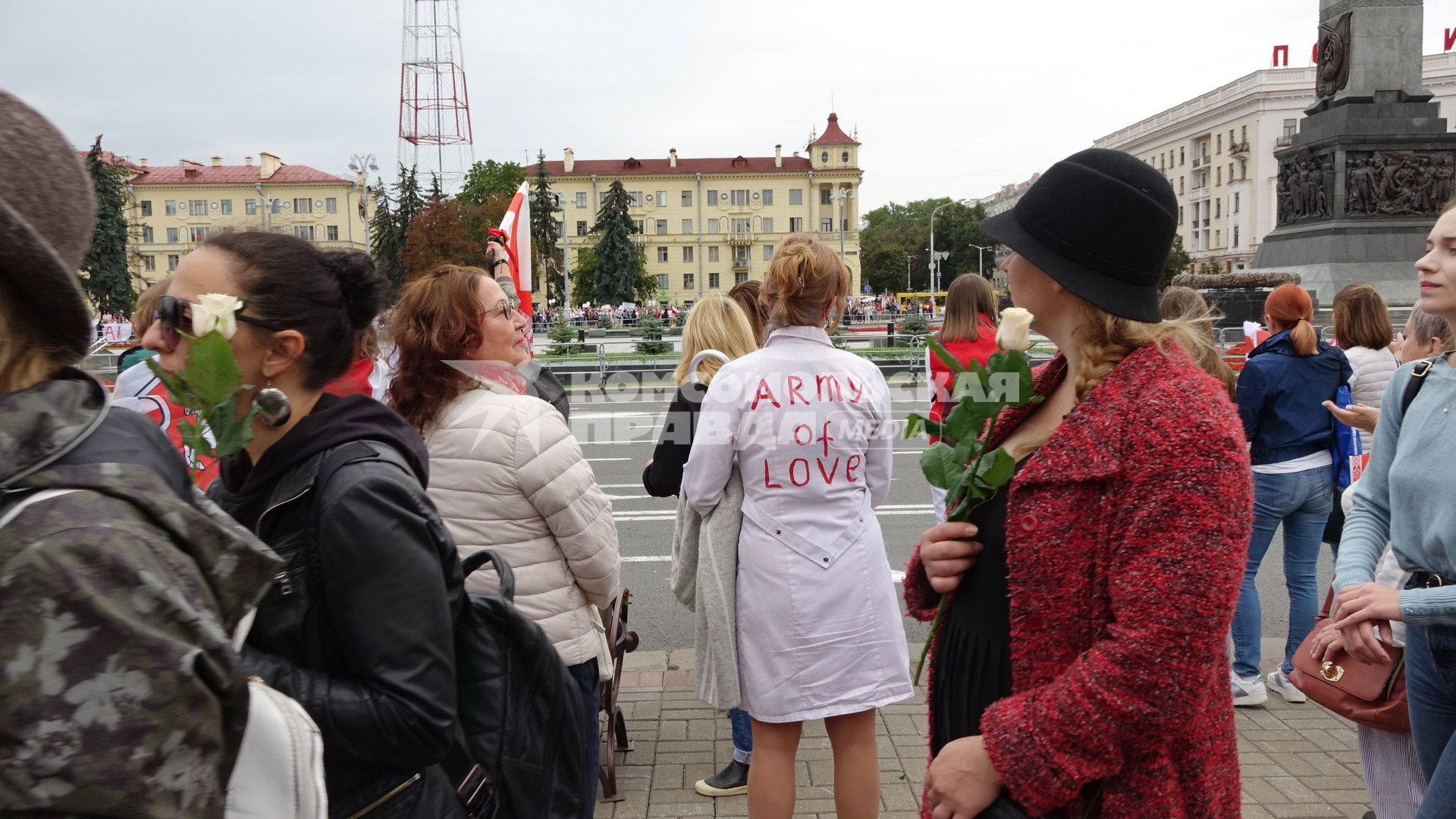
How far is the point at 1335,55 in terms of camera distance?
18.6 m

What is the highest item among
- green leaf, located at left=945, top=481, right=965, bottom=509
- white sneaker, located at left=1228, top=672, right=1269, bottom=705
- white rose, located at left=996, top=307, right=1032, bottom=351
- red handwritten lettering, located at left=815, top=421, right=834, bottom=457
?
white rose, located at left=996, top=307, right=1032, bottom=351

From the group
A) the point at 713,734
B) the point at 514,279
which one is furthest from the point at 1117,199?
the point at 514,279

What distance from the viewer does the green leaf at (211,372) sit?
1.49 m

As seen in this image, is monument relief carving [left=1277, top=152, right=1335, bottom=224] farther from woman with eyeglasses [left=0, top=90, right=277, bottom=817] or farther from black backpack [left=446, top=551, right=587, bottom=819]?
woman with eyeglasses [left=0, top=90, right=277, bottom=817]

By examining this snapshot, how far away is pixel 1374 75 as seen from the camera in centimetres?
1834

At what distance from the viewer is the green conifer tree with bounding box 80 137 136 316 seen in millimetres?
42562

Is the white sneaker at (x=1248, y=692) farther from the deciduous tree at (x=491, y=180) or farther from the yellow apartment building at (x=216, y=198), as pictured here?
the yellow apartment building at (x=216, y=198)

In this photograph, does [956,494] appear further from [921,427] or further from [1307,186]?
[1307,186]

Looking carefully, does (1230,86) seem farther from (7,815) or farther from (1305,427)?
(7,815)

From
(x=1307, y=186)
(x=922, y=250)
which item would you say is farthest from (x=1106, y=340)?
(x=922, y=250)

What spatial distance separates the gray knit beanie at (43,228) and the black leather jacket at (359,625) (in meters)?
0.54

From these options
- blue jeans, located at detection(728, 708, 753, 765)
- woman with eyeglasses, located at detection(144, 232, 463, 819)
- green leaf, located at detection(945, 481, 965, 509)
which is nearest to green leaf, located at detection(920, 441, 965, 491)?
green leaf, located at detection(945, 481, 965, 509)

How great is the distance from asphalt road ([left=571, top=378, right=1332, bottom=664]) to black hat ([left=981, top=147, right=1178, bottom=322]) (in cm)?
457

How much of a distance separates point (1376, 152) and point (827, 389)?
1961 centimetres
